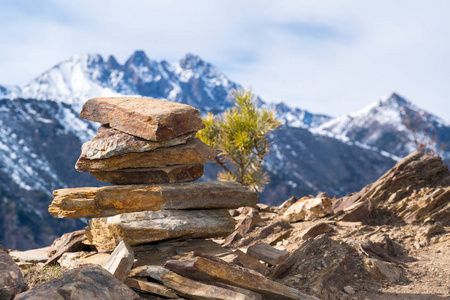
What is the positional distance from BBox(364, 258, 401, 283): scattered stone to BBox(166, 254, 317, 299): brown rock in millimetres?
4213

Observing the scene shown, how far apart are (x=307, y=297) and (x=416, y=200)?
40.6 ft

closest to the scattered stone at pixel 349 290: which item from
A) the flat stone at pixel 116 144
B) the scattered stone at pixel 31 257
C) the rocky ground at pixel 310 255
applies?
the rocky ground at pixel 310 255

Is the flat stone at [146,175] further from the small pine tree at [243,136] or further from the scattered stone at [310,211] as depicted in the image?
the small pine tree at [243,136]

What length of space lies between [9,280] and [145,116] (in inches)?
229

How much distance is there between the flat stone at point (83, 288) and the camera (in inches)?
Result: 288

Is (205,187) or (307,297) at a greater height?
(205,187)

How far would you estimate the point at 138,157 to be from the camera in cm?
1241

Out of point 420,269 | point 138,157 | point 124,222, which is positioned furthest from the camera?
point 420,269

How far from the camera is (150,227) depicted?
11344 mm

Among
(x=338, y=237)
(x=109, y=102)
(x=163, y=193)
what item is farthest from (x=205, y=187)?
(x=338, y=237)

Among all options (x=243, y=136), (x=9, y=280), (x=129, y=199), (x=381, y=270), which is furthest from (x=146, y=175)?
(x=243, y=136)

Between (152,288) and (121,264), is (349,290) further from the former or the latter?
(121,264)

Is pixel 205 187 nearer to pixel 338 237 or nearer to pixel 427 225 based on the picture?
pixel 338 237

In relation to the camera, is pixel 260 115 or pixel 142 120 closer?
pixel 142 120
